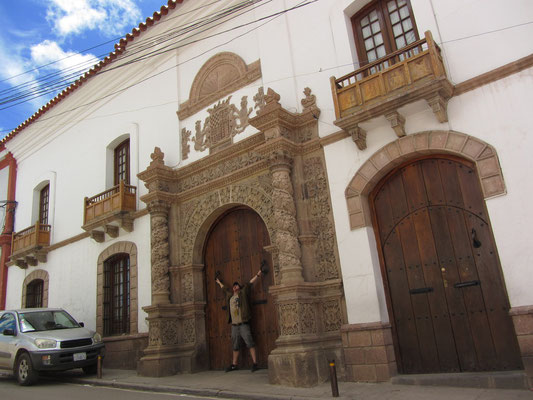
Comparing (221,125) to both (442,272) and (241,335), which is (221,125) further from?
(442,272)

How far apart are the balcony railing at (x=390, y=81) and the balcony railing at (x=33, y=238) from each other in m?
11.9

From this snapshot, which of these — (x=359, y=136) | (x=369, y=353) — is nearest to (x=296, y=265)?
(x=369, y=353)

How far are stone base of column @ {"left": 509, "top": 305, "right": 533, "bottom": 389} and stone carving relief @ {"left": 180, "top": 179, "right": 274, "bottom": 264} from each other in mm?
4687

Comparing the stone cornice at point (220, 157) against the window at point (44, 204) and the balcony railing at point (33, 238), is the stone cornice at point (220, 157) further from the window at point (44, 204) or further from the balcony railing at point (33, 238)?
the window at point (44, 204)

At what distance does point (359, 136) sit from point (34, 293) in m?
13.8

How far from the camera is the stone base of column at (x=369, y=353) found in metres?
7.31

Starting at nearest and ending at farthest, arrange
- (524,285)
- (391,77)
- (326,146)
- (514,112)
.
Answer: (524,285), (514,112), (391,77), (326,146)

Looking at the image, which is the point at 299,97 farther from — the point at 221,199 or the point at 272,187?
the point at 221,199

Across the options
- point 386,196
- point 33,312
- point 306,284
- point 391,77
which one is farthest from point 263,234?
point 33,312

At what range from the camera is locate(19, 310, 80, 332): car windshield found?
10.2 metres

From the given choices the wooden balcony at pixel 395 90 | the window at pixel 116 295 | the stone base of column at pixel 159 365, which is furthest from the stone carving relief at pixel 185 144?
the stone base of column at pixel 159 365

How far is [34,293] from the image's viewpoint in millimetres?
16281

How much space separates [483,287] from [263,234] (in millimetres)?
4528

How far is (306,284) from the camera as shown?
26.6ft
